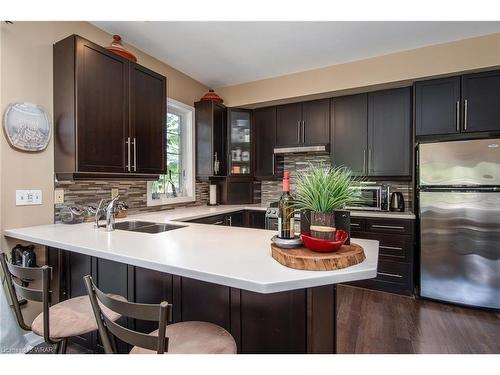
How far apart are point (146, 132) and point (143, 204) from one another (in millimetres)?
824

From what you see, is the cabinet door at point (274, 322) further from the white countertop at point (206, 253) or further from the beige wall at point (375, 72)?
the beige wall at point (375, 72)

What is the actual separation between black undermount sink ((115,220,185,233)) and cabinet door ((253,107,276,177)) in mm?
1931

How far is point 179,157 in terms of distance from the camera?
3557 mm

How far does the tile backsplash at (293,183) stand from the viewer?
10.7 ft

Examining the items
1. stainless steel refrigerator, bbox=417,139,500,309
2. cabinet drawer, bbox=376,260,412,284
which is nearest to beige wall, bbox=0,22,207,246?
cabinet drawer, bbox=376,260,412,284

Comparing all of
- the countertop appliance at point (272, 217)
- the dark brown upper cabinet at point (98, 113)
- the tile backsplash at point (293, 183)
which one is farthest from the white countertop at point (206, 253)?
the tile backsplash at point (293, 183)

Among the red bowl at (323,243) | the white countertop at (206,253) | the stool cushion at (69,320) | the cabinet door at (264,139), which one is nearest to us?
the white countertop at (206,253)

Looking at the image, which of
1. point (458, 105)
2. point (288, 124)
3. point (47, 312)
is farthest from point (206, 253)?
point (458, 105)

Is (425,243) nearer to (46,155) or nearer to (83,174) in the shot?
(83,174)

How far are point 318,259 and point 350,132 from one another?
8.74ft

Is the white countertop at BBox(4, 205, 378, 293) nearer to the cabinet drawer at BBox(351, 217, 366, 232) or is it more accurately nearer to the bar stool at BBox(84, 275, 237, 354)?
the bar stool at BBox(84, 275, 237, 354)

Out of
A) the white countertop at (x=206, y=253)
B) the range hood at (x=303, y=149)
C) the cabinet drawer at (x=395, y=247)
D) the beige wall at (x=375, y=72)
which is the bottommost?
the cabinet drawer at (x=395, y=247)

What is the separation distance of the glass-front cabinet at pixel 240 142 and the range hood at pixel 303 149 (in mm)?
463

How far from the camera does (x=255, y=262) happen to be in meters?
1.14
